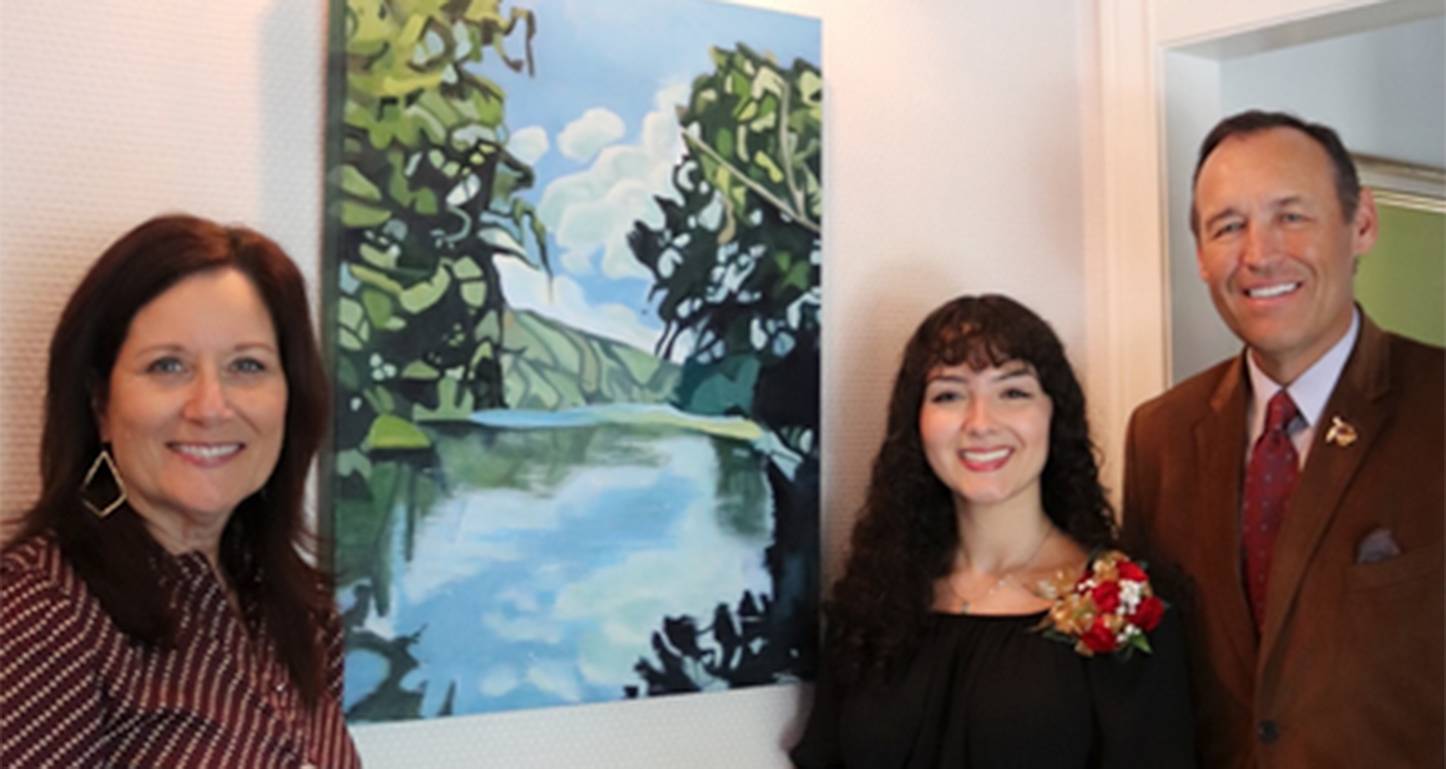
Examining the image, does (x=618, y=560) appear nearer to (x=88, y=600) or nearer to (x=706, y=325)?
(x=706, y=325)

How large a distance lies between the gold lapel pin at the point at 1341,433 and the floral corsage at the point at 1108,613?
32 cm

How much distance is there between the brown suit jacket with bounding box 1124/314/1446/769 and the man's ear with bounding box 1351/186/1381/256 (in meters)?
0.12

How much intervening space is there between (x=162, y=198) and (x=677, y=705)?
1.03 meters

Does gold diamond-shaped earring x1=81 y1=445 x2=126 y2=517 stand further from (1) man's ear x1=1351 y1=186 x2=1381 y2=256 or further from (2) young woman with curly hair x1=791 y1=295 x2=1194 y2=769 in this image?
(1) man's ear x1=1351 y1=186 x2=1381 y2=256

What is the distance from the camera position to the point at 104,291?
4.95ft

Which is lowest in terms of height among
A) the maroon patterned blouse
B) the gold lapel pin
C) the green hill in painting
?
the maroon patterned blouse

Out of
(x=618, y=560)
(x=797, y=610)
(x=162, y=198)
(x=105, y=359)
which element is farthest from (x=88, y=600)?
(x=797, y=610)

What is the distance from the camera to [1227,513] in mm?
2150

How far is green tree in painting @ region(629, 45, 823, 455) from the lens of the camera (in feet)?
7.23

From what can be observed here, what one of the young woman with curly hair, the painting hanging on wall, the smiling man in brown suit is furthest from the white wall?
the smiling man in brown suit

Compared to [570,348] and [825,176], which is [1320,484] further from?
[570,348]

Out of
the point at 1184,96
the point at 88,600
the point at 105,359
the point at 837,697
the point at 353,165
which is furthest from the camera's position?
the point at 1184,96

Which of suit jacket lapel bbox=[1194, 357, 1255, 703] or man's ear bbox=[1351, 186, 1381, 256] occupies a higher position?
man's ear bbox=[1351, 186, 1381, 256]

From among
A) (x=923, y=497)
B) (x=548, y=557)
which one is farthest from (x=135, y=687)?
(x=923, y=497)
